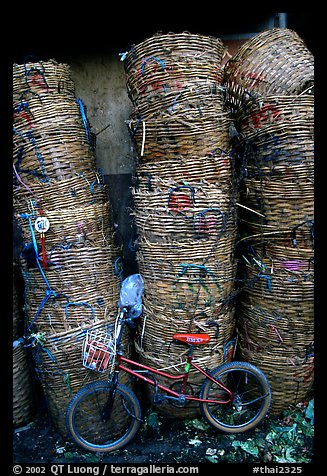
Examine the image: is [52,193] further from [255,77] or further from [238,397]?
[238,397]

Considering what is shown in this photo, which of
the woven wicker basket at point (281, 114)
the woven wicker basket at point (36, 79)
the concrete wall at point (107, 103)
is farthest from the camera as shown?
the concrete wall at point (107, 103)

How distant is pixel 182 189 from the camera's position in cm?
358

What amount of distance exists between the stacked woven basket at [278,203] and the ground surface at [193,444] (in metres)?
0.27

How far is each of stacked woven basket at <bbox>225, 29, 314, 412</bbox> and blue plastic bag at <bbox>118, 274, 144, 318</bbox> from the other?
1.18 metres

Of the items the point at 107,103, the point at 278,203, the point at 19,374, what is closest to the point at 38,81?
the point at 107,103

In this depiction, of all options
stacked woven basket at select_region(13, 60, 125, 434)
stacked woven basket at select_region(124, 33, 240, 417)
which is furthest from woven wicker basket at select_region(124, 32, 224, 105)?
stacked woven basket at select_region(13, 60, 125, 434)

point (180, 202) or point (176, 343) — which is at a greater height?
point (180, 202)

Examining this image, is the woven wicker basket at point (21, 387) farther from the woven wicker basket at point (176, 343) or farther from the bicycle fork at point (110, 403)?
the woven wicker basket at point (176, 343)

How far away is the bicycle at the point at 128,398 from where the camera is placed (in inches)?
143

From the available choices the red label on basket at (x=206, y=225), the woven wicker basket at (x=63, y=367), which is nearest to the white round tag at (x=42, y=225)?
the woven wicker basket at (x=63, y=367)

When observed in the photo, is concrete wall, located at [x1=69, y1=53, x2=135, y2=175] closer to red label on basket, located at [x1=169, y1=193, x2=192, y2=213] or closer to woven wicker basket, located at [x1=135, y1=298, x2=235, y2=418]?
red label on basket, located at [x1=169, y1=193, x2=192, y2=213]

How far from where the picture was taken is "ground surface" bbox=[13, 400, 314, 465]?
365cm

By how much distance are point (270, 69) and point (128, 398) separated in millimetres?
3626

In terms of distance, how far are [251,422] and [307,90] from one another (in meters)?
3.41
